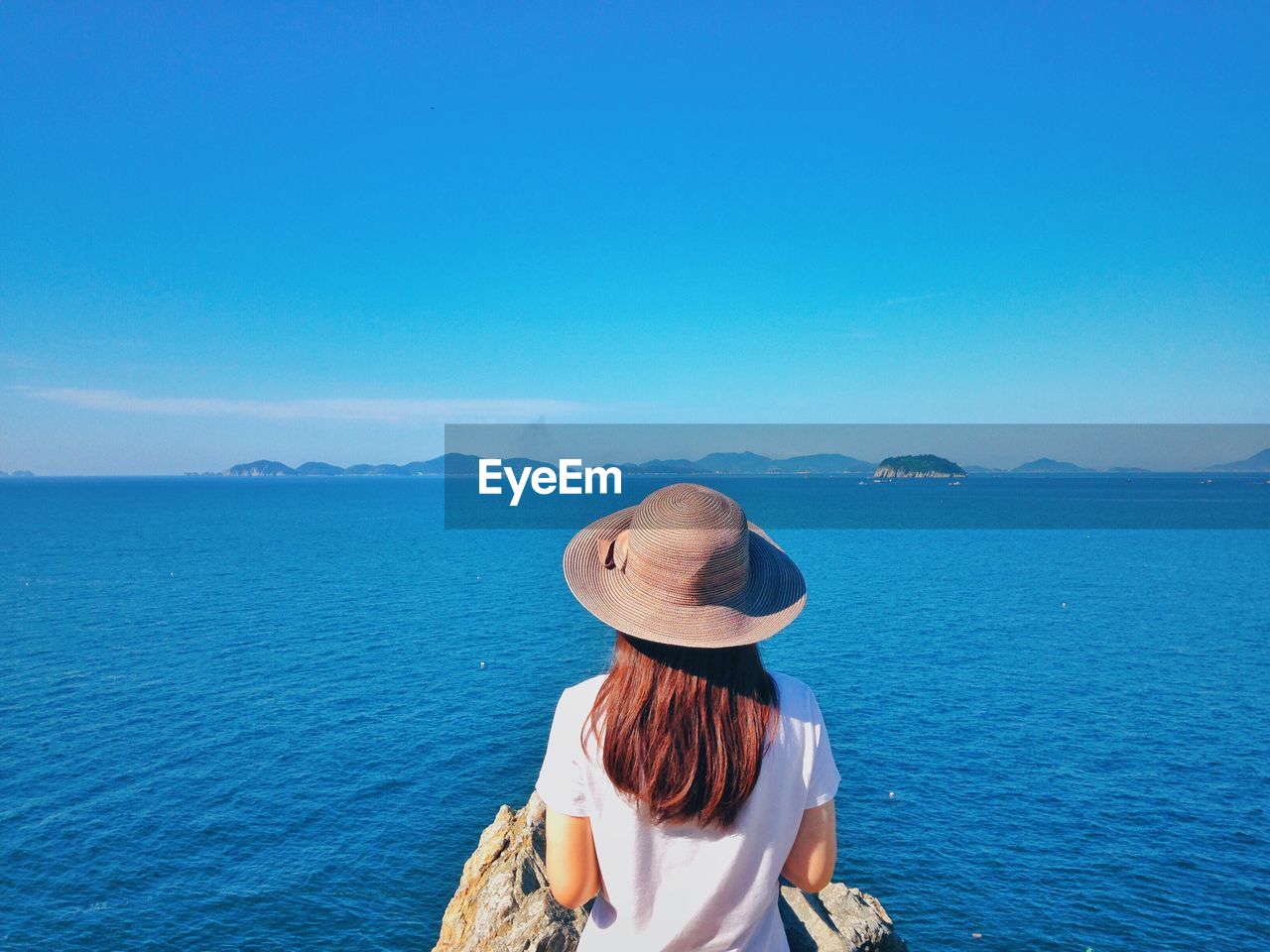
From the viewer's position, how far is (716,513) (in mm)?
2666

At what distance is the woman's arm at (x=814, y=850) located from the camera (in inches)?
108

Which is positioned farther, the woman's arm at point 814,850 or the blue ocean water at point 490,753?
the blue ocean water at point 490,753

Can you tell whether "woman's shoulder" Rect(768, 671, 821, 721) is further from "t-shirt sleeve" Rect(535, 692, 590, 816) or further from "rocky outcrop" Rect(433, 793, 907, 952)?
"rocky outcrop" Rect(433, 793, 907, 952)

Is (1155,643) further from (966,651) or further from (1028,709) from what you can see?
(1028,709)

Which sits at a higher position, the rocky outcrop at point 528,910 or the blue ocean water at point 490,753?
the rocky outcrop at point 528,910

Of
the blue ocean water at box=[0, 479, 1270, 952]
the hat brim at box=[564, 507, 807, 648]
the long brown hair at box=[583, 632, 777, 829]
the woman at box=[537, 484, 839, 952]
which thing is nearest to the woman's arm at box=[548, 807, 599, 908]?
the woman at box=[537, 484, 839, 952]

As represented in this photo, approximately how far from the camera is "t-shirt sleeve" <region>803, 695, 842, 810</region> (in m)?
2.60

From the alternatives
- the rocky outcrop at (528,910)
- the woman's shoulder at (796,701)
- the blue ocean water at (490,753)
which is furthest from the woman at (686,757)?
the blue ocean water at (490,753)

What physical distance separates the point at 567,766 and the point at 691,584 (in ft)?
2.42

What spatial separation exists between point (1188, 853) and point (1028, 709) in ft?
50.4

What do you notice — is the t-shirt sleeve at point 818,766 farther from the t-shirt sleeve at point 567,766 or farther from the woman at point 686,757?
the t-shirt sleeve at point 567,766

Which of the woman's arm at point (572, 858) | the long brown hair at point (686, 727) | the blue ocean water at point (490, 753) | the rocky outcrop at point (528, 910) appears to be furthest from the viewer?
the blue ocean water at point (490, 753)

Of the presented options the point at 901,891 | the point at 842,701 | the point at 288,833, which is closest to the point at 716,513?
the point at 901,891

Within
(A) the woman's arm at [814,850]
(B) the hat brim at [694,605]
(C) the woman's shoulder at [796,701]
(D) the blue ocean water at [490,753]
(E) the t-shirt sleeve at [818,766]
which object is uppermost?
(B) the hat brim at [694,605]
